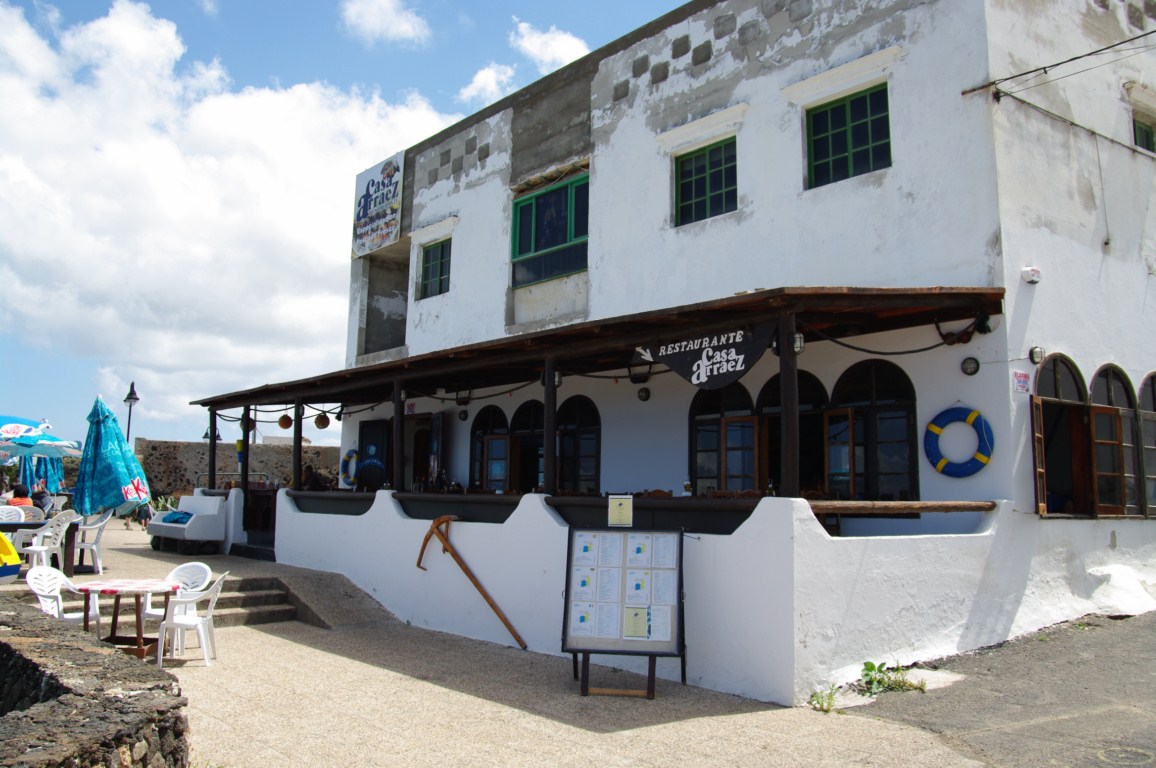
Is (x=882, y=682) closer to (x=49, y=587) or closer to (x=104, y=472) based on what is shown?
(x=49, y=587)

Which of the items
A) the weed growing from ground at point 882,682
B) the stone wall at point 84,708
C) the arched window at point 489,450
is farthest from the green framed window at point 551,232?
the stone wall at point 84,708

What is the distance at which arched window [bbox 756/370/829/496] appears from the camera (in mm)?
10602

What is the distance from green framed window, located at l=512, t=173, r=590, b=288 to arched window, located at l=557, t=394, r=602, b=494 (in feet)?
6.94

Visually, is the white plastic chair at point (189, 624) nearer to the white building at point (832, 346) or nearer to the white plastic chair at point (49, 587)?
the white plastic chair at point (49, 587)

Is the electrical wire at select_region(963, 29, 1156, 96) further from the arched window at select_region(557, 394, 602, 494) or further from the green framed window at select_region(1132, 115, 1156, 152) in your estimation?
the arched window at select_region(557, 394, 602, 494)

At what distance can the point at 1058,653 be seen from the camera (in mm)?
8438

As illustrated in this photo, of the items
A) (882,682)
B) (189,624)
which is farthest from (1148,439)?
(189,624)

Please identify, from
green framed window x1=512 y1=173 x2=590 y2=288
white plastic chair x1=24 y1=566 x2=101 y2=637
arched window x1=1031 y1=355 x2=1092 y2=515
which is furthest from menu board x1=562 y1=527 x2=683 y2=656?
green framed window x1=512 y1=173 x2=590 y2=288

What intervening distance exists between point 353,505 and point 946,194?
8720 millimetres

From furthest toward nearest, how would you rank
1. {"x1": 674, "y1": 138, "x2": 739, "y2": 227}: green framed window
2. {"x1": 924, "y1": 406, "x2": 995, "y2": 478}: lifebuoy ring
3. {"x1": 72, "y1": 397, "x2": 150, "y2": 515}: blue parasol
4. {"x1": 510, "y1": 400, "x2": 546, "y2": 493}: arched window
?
{"x1": 510, "y1": 400, "x2": 546, "y2": 493}: arched window
{"x1": 72, "y1": 397, "x2": 150, "y2": 515}: blue parasol
{"x1": 674, "y1": 138, "x2": 739, "y2": 227}: green framed window
{"x1": 924, "y1": 406, "x2": 995, "y2": 478}: lifebuoy ring

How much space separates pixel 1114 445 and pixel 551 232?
27.5 feet

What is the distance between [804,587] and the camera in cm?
716

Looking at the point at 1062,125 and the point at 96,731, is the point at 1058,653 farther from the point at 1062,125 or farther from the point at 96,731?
the point at 96,731

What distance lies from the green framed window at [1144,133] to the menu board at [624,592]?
888 cm
